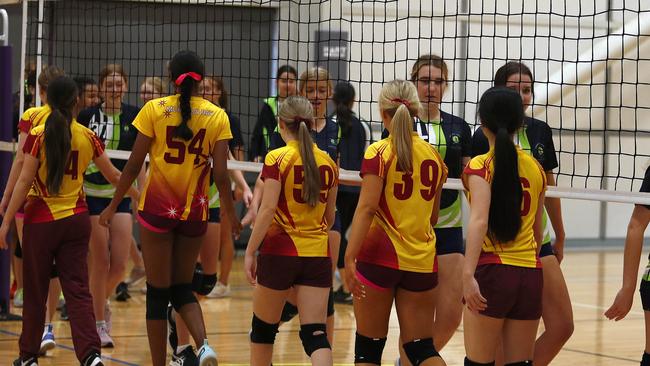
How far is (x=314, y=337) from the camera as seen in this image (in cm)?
533

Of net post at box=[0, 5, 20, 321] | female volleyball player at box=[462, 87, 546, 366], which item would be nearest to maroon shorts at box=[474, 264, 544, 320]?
female volleyball player at box=[462, 87, 546, 366]

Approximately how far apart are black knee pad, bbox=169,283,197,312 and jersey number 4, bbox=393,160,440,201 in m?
1.47

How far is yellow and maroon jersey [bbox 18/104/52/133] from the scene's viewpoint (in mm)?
6613

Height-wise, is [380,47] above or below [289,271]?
above

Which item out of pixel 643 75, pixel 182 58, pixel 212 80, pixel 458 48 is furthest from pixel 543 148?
pixel 643 75

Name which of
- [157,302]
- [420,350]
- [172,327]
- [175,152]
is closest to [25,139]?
[175,152]

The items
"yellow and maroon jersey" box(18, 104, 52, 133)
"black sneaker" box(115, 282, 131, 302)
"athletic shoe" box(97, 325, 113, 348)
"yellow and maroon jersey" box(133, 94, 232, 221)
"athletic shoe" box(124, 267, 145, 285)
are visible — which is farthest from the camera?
"athletic shoe" box(124, 267, 145, 285)

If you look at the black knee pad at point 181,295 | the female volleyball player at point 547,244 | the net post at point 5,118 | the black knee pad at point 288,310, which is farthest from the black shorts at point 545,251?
the net post at point 5,118

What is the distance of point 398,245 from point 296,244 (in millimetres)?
535

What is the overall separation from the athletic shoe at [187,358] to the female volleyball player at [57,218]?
46 cm

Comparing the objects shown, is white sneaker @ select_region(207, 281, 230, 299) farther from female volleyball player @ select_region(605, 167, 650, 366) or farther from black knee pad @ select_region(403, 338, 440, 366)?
female volleyball player @ select_region(605, 167, 650, 366)

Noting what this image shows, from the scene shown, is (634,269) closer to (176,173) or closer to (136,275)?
(176,173)

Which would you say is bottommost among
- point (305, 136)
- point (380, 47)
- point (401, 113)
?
point (305, 136)

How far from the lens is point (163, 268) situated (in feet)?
19.3
